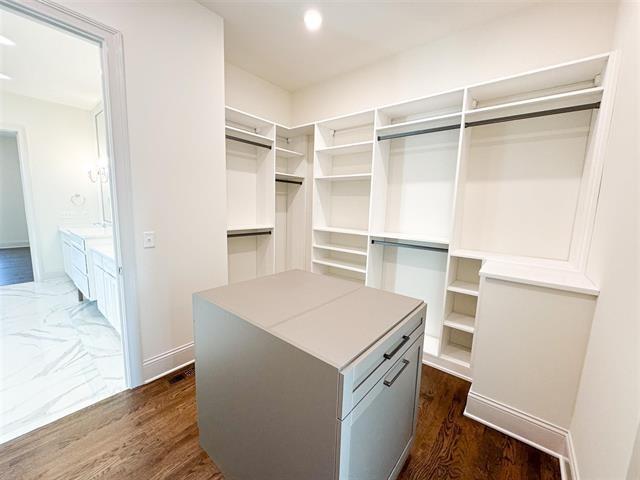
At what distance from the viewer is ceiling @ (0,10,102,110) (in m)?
2.37

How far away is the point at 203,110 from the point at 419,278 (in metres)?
2.53

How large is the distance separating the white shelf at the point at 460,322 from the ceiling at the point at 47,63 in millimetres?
3561

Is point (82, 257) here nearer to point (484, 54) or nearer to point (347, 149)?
point (347, 149)

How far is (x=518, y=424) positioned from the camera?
1.66m

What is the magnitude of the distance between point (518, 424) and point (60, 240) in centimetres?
650

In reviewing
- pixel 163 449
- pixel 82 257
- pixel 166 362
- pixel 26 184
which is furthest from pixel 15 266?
pixel 163 449

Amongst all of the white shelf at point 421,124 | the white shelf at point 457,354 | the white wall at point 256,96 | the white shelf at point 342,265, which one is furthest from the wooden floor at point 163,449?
the white wall at point 256,96

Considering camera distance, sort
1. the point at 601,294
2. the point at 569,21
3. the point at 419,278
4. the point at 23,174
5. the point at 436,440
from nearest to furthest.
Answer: the point at 601,294
the point at 436,440
the point at 569,21
the point at 419,278
the point at 23,174

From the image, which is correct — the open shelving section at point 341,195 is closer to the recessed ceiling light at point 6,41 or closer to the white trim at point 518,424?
the white trim at point 518,424

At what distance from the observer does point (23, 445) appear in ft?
4.97

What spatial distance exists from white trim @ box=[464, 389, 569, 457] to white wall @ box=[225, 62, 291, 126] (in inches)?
135

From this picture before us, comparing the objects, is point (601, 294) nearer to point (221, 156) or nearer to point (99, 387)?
point (221, 156)

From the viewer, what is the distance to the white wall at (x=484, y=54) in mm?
1801

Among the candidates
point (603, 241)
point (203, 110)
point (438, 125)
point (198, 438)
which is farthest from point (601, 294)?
point (203, 110)
